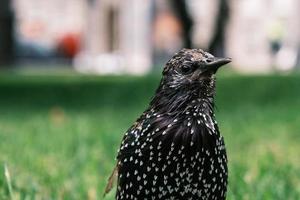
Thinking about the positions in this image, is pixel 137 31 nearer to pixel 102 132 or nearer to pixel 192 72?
pixel 102 132

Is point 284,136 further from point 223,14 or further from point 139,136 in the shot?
point 223,14

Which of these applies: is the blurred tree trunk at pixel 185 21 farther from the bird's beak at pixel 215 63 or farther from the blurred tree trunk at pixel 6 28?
the bird's beak at pixel 215 63

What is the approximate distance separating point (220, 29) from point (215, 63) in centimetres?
1800

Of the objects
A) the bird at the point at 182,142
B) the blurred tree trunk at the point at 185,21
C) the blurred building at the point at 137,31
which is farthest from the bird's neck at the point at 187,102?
the blurred building at the point at 137,31

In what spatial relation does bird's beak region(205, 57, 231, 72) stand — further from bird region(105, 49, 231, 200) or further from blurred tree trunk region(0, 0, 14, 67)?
blurred tree trunk region(0, 0, 14, 67)

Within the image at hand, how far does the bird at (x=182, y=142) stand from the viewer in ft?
8.17

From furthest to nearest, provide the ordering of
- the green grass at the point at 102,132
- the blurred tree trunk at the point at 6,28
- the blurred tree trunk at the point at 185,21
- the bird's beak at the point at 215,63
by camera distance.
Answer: the blurred tree trunk at the point at 6,28 < the blurred tree trunk at the point at 185,21 < the green grass at the point at 102,132 < the bird's beak at the point at 215,63

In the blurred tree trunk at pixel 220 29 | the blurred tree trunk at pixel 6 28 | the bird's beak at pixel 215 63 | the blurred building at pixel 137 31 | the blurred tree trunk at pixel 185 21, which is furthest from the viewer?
the blurred building at pixel 137 31

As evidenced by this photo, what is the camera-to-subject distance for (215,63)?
2461mm

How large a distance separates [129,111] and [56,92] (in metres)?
3.86

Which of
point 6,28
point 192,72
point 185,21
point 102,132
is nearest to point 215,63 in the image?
point 192,72

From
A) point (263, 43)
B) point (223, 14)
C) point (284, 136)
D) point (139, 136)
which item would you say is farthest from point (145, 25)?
point (139, 136)

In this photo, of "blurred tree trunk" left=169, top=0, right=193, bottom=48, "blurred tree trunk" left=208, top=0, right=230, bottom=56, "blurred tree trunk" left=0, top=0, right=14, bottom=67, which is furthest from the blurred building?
"blurred tree trunk" left=169, top=0, right=193, bottom=48

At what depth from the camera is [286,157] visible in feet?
18.8
